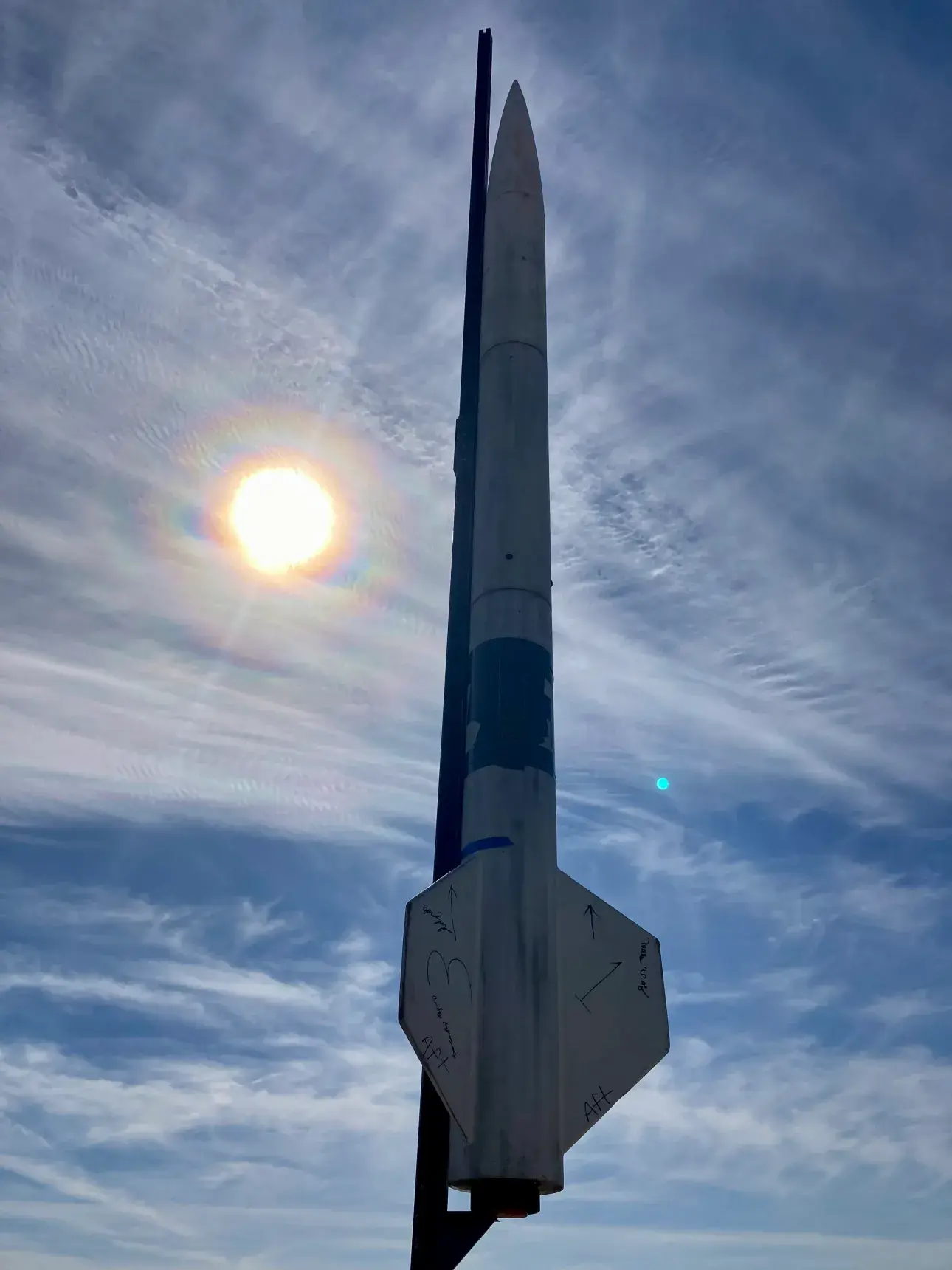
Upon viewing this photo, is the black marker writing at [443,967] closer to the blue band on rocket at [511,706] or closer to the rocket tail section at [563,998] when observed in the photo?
the rocket tail section at [563,998]

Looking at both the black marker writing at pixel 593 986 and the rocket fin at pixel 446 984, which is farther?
the black marker writing at pixel 593 986

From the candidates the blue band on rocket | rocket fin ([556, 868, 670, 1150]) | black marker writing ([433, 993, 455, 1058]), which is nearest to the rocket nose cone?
the blue band on rocket

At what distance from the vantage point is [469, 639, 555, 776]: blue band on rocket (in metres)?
10.3

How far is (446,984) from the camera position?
9.42 m

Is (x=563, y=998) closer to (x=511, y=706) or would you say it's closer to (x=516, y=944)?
(x=516, y=944)

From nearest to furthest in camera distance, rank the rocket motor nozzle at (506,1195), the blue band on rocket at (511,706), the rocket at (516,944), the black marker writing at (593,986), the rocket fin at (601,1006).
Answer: the rocket motor nozzle at (506,1195)
the rocket at (516,944)
the rocket fin at (601,1006)
the black marker writing at (593,986)
the blue band on rocket at (511,706)

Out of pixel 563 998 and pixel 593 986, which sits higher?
pixel 593 986

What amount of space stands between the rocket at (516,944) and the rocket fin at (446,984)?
13mm

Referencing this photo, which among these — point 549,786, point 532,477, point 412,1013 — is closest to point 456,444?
point 532,477

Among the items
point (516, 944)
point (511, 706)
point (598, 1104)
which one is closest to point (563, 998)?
point (516, 944)

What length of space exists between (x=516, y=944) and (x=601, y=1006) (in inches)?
47.3

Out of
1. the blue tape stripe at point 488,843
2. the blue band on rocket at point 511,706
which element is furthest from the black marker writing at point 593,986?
the blue band on rocket at point 511,706

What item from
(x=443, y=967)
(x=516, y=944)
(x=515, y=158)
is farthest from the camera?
(x=515, y=158)

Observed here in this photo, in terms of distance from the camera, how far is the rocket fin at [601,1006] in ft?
30.7
